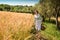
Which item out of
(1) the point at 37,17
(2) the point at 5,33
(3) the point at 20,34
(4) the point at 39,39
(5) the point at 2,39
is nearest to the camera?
(5) the point at 2,39

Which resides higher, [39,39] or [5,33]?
[5,33]

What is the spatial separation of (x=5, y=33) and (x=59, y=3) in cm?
2195

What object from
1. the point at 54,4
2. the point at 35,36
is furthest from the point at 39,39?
the point at 54,4

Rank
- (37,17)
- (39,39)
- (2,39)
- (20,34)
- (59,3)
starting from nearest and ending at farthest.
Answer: (2,39) < (20,34) < (39,39) < (37,17) < (59,3)

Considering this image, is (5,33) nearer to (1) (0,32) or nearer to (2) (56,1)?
(1) (0,32)

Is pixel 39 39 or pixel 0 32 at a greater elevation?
pixel 0 32

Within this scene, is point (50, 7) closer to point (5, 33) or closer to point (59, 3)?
point (59, 3)

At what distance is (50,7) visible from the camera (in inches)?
1021

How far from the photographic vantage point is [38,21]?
31.1ft

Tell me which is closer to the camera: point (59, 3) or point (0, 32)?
point (0, 32)

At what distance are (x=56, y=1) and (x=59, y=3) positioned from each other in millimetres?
489

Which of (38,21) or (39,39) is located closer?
(39,39)

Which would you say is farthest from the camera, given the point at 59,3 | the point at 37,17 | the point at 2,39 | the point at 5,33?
the point at 59,3

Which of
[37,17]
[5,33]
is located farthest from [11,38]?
[37,17]
